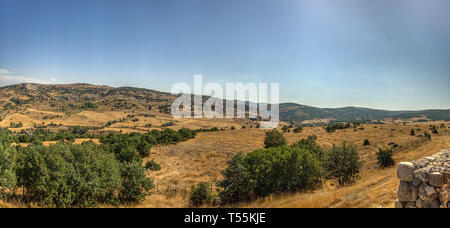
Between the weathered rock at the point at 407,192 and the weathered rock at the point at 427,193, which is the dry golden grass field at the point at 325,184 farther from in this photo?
the weathered rock at the point at 427,193

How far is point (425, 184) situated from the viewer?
21.1ft

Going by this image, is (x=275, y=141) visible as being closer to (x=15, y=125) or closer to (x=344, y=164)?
(x=344, y=164)

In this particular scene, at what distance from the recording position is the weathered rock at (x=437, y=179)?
6.18 metres

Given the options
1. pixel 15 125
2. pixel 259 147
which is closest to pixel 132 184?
pixel 259 147

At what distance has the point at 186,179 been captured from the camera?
28781 millimetres

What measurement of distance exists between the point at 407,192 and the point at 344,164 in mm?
13150

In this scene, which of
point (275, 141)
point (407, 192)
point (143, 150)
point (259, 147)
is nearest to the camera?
point (407, 192)

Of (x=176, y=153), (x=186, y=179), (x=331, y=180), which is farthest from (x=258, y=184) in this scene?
(x=176, y=153)

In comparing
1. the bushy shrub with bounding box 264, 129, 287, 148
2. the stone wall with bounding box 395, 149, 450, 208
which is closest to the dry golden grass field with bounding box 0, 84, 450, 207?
the stone wall with bounding box 395, 149, 450, 208

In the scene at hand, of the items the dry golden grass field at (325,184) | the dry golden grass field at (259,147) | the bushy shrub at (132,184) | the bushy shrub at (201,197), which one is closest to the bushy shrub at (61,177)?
the dry golden grass field at (259,147)

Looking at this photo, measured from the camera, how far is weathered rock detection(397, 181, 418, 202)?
6709mm

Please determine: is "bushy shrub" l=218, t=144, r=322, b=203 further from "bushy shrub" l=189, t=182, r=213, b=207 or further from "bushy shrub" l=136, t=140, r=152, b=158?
"bushy shrub" l=136, t=140, r=152, b=158
